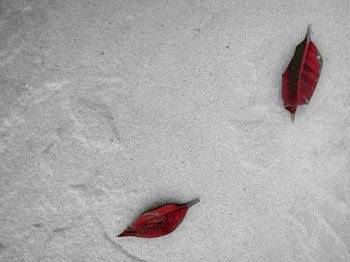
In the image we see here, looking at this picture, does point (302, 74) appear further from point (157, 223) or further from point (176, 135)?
point (157, 223)

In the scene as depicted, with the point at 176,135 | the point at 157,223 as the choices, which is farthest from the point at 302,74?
the point at 157,223

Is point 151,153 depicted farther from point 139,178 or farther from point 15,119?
point 15,119

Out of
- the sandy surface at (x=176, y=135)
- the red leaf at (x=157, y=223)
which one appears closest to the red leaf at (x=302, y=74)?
the sandy surface at (x=176, y=135)

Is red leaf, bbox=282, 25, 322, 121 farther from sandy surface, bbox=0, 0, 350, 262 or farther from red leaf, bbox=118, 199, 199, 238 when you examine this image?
red leaf, bbox=118, 199, 199, 238

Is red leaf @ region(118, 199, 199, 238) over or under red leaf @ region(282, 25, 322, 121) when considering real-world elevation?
under

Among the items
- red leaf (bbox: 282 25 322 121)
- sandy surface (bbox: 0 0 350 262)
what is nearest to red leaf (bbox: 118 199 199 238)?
sandy surface (bbox: 0 0 350 262)
